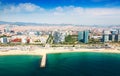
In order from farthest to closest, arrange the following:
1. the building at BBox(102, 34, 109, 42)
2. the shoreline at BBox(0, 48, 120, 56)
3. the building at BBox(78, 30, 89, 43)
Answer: the building at BBox(102, 34, 109, 42) → the building at BBox(78, 30, 89, 43) → the shoreline at BBox(0, 48, 120, 56)

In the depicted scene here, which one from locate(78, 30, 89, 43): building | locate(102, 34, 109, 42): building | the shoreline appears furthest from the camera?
locate(102, 34, 109, 42): building

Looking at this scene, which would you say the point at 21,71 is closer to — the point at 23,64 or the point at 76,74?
the point at 23,64

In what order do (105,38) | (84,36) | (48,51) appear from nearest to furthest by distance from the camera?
(48,51) < (84,36) < (105,38)

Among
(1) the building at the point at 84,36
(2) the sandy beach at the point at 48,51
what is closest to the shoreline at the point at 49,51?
(2) the sandy beach at the point at 48,51

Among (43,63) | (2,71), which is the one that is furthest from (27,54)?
(2,71)

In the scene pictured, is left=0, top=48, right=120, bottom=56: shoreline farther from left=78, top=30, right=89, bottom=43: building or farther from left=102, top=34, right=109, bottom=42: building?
left=102, top=34, right=109, bottom=42: building

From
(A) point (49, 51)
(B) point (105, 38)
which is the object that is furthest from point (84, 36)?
(A) point (49, 51)

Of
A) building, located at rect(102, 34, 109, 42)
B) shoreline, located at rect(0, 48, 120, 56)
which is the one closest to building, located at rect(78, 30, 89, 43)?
building, located at rect(102, 34, 109, 42)

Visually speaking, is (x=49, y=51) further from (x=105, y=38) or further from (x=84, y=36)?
(x=105, y=38)

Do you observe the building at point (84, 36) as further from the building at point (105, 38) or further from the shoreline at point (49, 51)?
the shoreline at point (49, 51)

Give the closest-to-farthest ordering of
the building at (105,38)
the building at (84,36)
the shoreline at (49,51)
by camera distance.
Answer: the shoreline at (49,51), the building at (84,36), the building at (105,38)

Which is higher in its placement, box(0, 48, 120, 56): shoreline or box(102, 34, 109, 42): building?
box(102, 34, 109, 42): building
